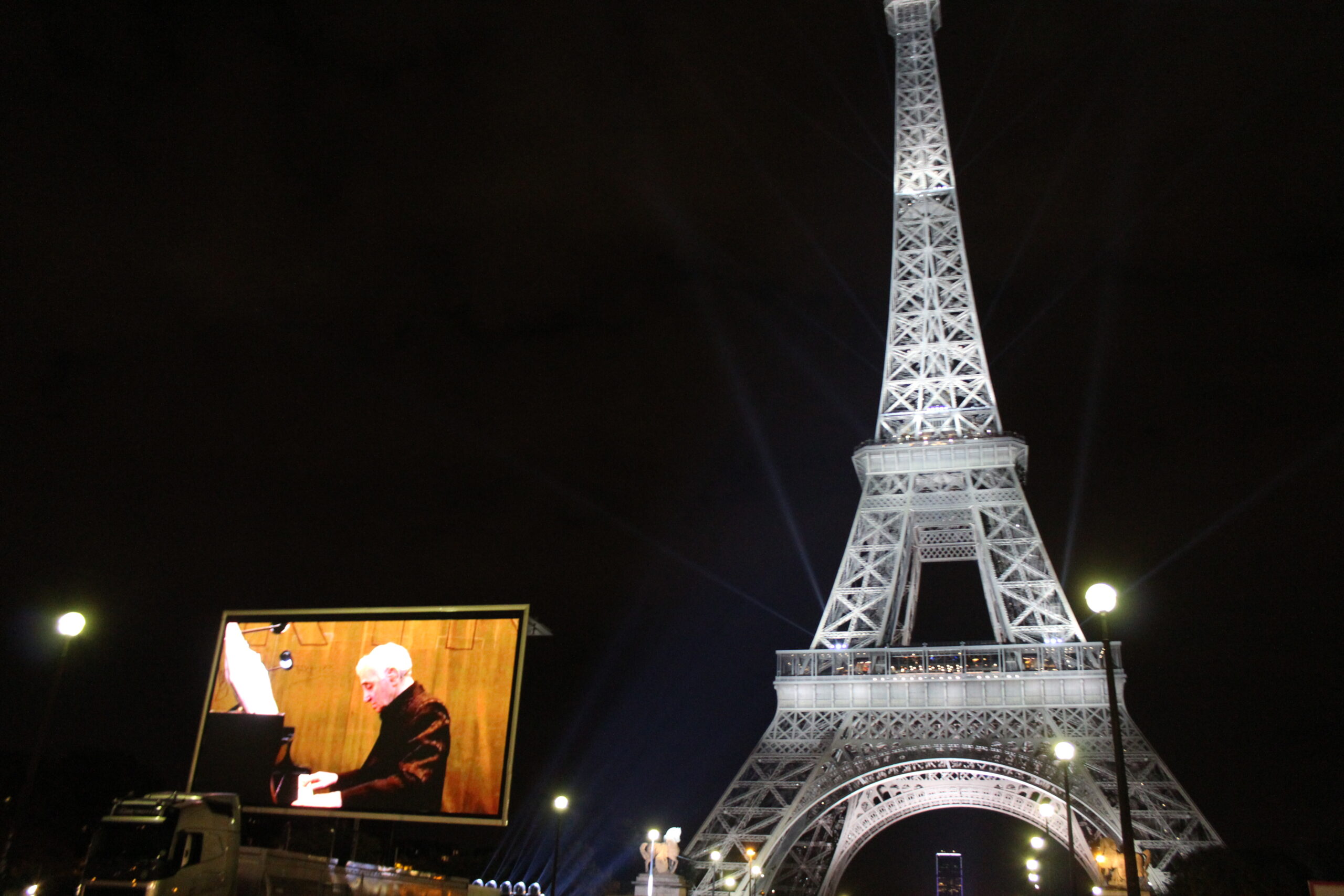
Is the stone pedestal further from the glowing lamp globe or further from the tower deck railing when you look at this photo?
the glowing lamp globe

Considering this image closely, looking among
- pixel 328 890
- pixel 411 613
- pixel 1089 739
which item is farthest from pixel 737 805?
pixel 328 890

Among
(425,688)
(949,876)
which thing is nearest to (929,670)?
(425,688)

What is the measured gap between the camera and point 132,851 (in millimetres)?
15992

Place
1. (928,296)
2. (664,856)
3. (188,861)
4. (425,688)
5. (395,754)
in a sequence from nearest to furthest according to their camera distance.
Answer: (188,861) < (395,754) < (425,688) < (664,856) < (928,296)

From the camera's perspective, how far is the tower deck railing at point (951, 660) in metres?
39.0

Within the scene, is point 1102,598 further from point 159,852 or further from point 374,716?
point 374,716

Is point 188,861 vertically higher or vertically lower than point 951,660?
lower

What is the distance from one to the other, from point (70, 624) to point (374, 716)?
26.6ft

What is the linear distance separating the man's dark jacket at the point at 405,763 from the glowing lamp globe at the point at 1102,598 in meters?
15.6

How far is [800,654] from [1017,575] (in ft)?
35.4

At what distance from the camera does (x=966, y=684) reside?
39812 millimetres

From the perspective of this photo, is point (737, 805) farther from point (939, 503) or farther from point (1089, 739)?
point (939, 503)

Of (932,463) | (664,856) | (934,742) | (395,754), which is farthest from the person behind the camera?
(932,463)

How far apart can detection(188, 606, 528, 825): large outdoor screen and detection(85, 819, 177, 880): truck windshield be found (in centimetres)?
656
